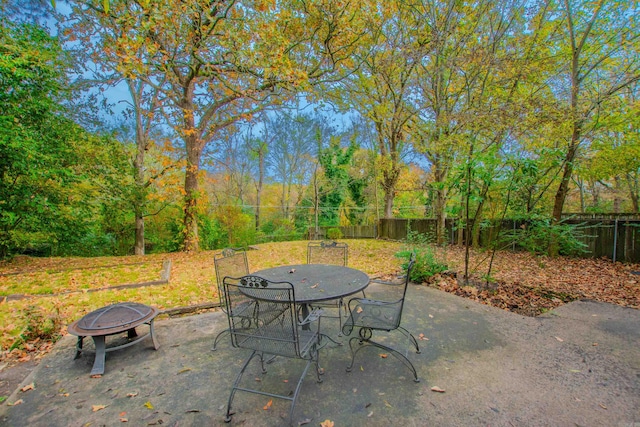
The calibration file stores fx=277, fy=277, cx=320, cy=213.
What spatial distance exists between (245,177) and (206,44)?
12.2 m

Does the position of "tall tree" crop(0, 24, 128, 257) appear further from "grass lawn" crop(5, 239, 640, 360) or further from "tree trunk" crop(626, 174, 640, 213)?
"tree trunk" crop(626, 174, 640, 213)

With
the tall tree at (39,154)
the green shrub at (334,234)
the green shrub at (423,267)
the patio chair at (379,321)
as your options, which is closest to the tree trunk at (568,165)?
the green shrub at (423,267)

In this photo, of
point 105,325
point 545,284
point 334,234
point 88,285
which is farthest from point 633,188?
point 88,285

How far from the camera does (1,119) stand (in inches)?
189

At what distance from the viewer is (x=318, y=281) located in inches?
103

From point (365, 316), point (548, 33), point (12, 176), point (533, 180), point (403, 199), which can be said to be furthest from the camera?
point (403, 199)

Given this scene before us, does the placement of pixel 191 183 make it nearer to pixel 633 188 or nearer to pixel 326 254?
pixel 326 254

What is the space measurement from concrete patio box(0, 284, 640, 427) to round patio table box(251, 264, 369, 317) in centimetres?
60

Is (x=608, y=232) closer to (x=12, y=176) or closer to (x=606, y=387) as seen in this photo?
(x=606, y=387)

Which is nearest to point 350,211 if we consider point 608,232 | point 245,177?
point 245,177

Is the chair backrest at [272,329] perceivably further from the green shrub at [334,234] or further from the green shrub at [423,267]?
the green shrub at [334,234]

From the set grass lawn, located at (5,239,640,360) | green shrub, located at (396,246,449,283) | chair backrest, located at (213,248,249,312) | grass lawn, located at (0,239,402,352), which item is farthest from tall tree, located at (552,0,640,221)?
chair backrest, located at (213,248,249,312)

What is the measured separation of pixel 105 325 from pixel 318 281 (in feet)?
5.87

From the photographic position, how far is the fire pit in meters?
2.20
